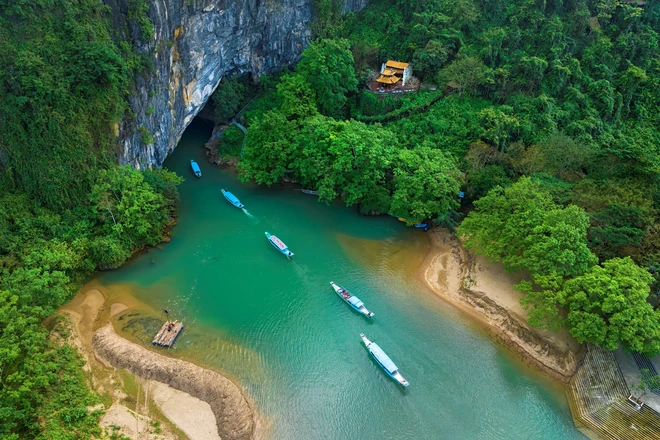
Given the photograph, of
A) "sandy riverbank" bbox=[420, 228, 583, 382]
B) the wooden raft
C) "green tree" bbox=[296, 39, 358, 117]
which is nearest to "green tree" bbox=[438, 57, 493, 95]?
"green tree" bbox=[296, 39, 358, 117]

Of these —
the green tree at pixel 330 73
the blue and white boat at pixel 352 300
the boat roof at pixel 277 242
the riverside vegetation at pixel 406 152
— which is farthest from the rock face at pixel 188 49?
the blue and white boat at pixel 352 300

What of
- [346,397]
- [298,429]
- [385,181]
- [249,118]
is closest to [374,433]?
[346,397]

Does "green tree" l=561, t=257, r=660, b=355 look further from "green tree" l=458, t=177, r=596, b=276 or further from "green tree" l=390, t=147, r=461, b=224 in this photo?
"green tree" l=390, t=147, r=461, b=224

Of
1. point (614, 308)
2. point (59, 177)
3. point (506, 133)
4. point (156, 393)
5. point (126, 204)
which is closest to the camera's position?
point (614, 308)

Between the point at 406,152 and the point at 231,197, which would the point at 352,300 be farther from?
the point at 231,197

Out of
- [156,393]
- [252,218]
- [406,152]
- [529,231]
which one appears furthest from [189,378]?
[406,152]

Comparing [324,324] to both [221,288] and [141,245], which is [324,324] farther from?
[141,245]
